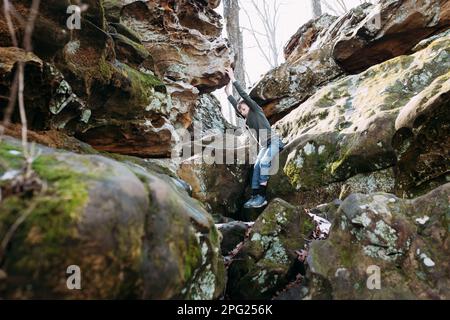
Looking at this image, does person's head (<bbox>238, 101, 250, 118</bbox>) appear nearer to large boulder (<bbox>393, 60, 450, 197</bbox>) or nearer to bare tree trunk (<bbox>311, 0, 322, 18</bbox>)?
large boulder (<bbox>393, 60, 450, 197</bbox>)

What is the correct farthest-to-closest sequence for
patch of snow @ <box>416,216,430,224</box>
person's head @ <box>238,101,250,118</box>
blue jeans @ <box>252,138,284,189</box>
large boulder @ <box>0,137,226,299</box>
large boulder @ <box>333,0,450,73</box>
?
large boulder @ <box>333,0,450,73</box> → person's head @ <box>238,101,250,118</box> → blue jeans @ <box>252,138,284,189</box> → patch of snow @ <box>416,216,430,224</box> → large boulder @ <box>0,137,226,299</box>

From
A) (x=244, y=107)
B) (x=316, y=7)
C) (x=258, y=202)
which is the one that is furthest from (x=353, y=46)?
(x=316, y=7)

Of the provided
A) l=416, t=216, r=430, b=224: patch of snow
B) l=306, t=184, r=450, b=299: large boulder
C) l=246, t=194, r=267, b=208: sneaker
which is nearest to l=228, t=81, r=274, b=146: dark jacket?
l=246, t=194, r=267, b=208: sneaker

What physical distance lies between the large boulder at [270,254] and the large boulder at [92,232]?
156 centimetres

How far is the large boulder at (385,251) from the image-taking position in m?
3.99

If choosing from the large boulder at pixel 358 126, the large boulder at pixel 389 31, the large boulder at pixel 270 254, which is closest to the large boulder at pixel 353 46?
the large boulder at pixel 389 31

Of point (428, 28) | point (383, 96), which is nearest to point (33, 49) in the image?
point (383, 96)

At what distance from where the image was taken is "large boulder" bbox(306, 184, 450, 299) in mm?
3994

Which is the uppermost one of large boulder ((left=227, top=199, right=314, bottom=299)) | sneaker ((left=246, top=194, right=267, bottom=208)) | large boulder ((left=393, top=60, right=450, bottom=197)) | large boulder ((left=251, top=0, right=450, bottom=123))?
large boulder ((left=251, top=0, right=450, bottom=123))

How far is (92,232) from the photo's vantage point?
8.82 feet

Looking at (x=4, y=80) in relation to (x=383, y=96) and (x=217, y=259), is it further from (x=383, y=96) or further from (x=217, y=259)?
(x=383, y=96)

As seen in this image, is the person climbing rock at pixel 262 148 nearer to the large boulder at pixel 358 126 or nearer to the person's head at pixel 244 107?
the person's head at pixel 244 107

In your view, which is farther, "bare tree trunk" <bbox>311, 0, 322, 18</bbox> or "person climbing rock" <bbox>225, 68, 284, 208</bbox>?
"bare tree trunk" <bbox>311, 0, 322, 18</bbox>

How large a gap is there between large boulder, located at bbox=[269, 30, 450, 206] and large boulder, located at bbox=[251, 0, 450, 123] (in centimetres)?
107
